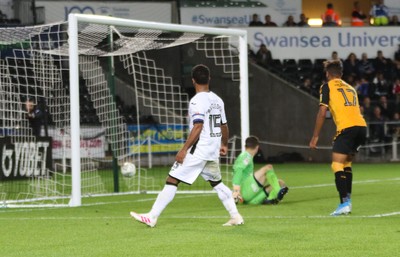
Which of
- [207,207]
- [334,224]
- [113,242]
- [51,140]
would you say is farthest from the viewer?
[51,140]

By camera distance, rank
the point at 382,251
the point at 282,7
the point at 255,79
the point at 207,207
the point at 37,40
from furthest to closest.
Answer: the point at 282,7
the point at 255,79
the point at 37,40
the point at 207,207
the point at 382,251

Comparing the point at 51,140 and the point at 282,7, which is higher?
the point at 282,7

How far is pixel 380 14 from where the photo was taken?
3644cm

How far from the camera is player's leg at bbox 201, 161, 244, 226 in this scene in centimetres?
1214

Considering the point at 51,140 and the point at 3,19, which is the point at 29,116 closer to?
the point at 51,140

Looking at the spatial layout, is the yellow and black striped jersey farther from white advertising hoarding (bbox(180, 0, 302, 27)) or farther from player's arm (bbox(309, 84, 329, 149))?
white advertising hoarding (bbox(180, 0, 302, 27))

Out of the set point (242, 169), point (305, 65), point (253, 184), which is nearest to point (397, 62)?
point (305, 65)

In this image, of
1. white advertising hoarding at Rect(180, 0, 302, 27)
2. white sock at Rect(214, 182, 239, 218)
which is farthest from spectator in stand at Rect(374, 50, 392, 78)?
white sock at Rect(214, 182, 239, 218)

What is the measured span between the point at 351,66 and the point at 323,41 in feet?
5.03

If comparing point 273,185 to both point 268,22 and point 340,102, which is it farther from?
point 268,22

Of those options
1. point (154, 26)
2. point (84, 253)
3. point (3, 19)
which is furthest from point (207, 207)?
point (3, 19)

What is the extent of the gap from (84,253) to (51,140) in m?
12.3

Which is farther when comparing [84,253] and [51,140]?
[51,140]

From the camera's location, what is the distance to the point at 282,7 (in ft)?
118
